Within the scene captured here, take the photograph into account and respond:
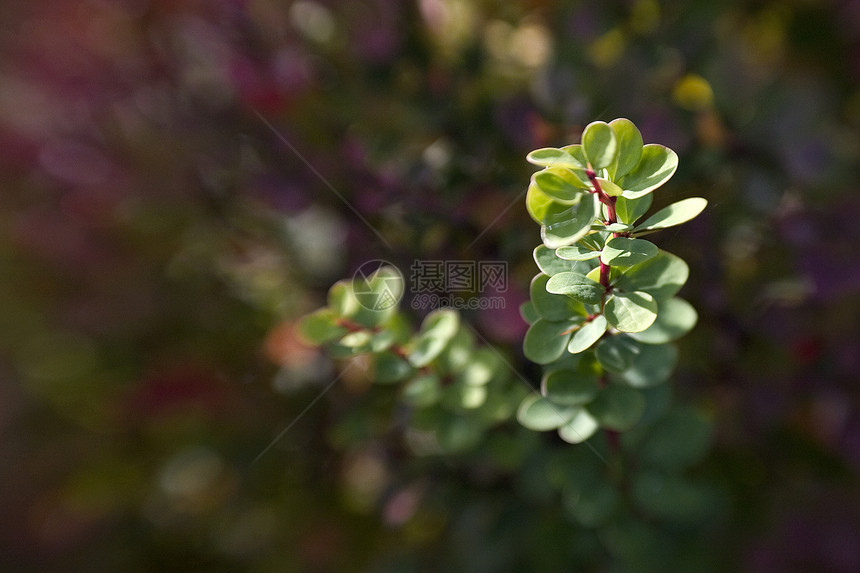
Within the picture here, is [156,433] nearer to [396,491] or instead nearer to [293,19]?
[396,491]

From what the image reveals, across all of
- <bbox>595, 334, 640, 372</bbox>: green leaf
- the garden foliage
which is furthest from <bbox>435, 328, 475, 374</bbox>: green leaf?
<bbox>595, 334, 640, 372</bbox>: green leaf

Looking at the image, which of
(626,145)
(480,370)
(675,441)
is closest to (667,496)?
(675,441)

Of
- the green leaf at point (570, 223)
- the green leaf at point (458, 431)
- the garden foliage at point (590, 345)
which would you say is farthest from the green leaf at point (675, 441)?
the green leaf at point (570, 223)

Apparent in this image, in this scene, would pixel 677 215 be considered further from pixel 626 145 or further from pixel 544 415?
pixel 544 415

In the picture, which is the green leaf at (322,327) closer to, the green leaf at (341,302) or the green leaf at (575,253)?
the green leaf at (341,302)

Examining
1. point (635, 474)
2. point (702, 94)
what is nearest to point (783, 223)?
point (702, 94)
